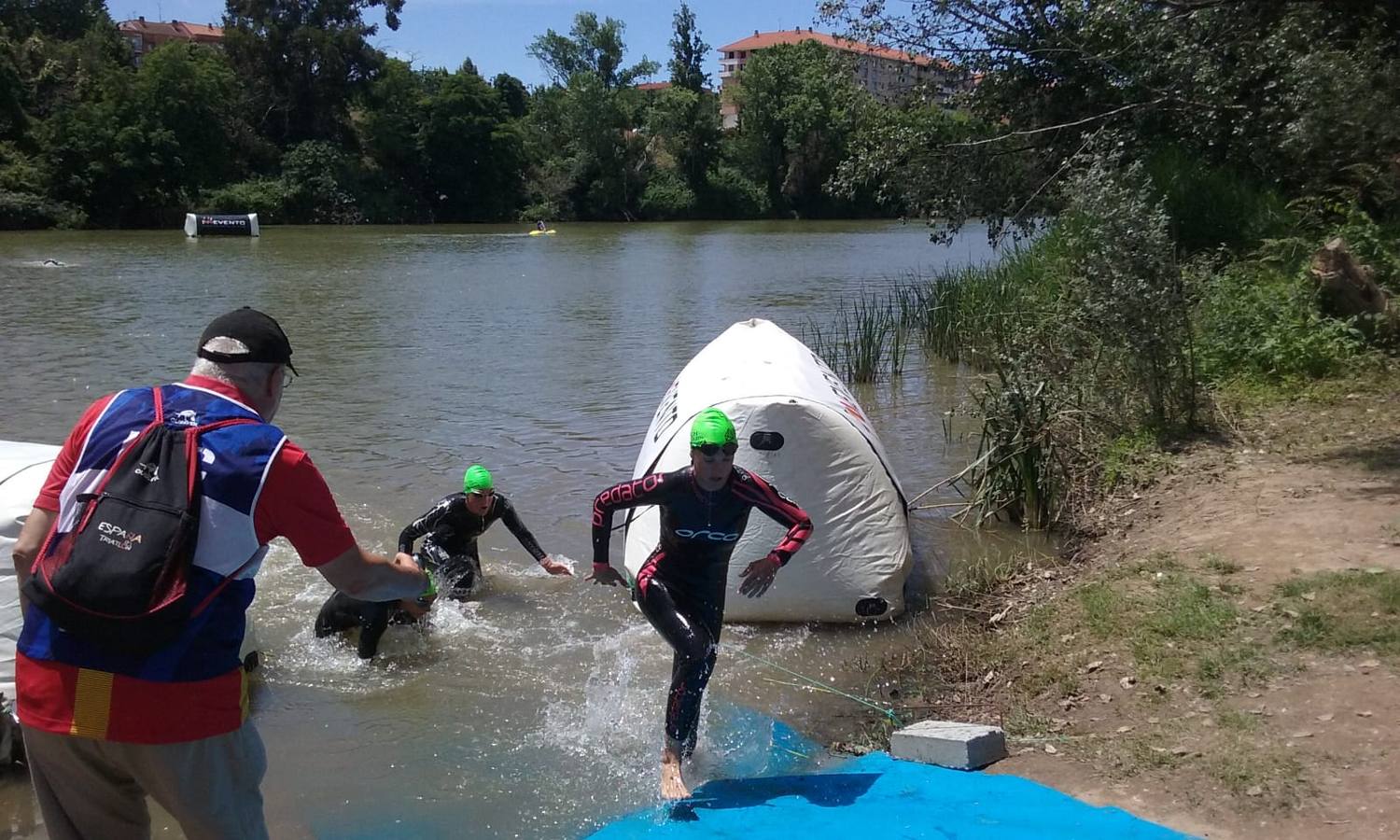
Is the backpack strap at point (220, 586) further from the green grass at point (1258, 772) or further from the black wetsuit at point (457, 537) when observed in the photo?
the black wetsuit at point (457, 537)

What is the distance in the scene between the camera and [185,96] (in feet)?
201

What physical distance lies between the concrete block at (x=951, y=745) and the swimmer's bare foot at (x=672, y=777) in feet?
3.03

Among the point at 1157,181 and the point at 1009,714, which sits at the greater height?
the point at 1157,181

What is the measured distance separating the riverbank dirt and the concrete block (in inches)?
3.9

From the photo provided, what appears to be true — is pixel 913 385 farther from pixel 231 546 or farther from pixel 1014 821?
pixel 231 546

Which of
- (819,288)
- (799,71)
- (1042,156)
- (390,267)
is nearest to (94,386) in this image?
(1042,156)

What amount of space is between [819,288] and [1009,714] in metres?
22.7

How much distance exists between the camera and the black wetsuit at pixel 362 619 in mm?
6609

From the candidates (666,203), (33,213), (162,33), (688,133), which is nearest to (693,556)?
(33,213)

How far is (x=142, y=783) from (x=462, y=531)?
4.75 meters

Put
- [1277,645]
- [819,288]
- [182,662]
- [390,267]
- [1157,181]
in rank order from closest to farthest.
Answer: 1. [182,662]
2. [1277,645]
3. [1157,181]
4. [819,288]
5. [390,267]

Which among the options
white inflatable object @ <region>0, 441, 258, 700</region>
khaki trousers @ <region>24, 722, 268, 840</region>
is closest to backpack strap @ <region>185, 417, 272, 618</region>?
khaki trousers @ <region>24, 722, 268, 840</region>

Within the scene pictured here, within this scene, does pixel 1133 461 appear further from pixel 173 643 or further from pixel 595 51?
pixel 595 51

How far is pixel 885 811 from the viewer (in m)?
4.35
